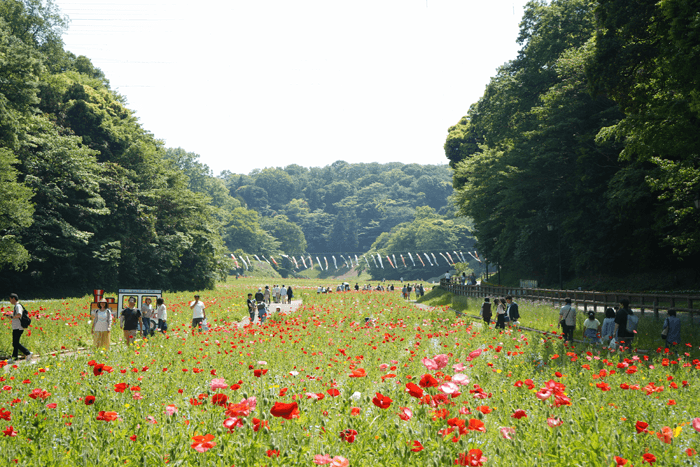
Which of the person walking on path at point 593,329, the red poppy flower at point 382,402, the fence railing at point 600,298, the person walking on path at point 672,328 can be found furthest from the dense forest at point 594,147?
the red poppy flower at point 382,402

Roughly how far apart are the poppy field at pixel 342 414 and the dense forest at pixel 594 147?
1007cm

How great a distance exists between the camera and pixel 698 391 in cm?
656

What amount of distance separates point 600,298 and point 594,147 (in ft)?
40.1

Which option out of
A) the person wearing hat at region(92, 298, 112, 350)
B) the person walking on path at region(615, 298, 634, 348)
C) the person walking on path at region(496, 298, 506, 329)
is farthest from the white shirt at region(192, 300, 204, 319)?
the person walking on path at region(615, 298, 634, 348)

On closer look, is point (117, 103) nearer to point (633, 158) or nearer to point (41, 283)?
point (41, 283)

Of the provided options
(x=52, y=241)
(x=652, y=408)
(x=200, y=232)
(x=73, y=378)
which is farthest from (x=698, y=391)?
(x=200, y=232)

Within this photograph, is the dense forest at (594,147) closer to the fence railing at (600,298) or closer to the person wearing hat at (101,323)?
the fence railing at (600,298)

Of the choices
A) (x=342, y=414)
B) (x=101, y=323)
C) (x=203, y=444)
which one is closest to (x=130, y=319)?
(x=101, y=323)

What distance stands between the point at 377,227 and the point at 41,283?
127 metres

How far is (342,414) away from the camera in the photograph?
4.97 m

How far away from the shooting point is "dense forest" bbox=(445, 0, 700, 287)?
16.3 m

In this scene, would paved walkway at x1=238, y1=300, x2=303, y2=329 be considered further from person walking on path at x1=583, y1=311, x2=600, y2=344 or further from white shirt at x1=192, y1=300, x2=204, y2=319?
person walking on path at x1=583, y1=311, x2=600, y2=344

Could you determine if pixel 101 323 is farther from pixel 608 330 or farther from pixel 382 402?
pixel 608 330

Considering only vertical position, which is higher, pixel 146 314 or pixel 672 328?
pixel 146 314
